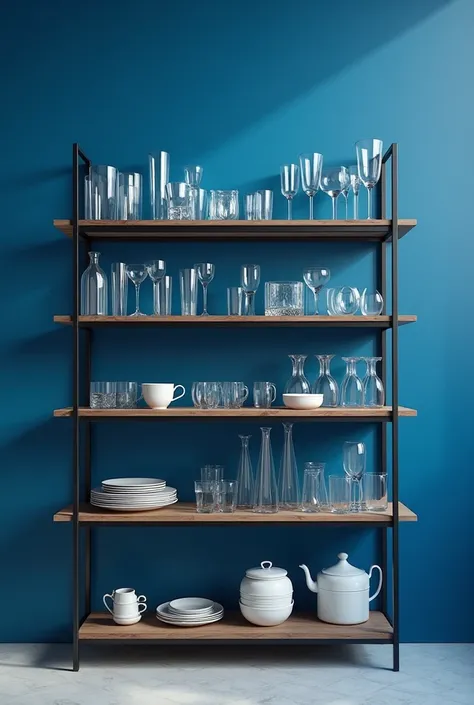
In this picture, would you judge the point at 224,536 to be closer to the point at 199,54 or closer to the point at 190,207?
the point at 190,207

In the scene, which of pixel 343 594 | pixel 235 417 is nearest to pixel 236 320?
pixel 235 417

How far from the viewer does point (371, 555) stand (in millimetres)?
3367

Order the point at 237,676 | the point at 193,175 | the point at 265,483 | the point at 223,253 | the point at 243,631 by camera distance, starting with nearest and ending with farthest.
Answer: the point at 237,676, the point at 243,631, the point at 265,483, the point at 193,175, the point at 223,253

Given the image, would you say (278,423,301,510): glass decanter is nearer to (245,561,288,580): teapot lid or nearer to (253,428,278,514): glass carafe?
(253,428,278,514): glass carafe

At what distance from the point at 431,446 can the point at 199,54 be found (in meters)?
1.82

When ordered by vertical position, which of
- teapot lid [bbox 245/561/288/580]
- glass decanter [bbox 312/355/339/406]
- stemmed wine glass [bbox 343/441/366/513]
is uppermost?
glass decanter [bbox 312/355/339/406]

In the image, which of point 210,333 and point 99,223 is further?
point 210,333

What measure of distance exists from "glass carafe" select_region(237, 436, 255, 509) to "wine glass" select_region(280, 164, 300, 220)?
0.91 meters

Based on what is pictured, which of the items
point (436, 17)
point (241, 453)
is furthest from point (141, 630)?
point (436, 17)

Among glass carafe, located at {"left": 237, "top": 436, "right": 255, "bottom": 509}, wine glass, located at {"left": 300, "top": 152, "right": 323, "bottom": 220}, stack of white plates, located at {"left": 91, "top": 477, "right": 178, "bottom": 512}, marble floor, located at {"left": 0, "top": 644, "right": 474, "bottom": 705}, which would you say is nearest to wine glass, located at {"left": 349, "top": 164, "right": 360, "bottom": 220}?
wine glass, located at {"left": 300, "top": 152, "right": 323, "bottom": 220}

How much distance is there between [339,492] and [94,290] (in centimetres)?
117

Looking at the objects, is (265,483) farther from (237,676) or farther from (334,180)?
(334,180)

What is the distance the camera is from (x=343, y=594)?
307cm

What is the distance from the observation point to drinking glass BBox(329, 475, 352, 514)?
3074mm
